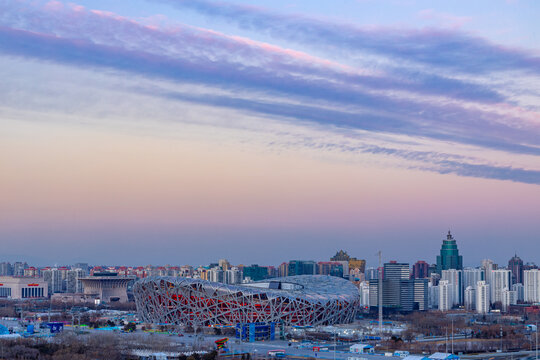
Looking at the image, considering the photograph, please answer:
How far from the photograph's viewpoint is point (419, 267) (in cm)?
19025

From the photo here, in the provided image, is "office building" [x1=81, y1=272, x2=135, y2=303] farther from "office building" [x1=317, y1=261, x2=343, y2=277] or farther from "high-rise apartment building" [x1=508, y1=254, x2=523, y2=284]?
"high-rise apartment building" [x1=508, y1=254, x2=523, y2=284]

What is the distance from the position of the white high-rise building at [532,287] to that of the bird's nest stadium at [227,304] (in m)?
73.2

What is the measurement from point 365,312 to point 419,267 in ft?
254

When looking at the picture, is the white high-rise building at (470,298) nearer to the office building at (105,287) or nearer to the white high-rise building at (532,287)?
the white high-rise building at (532,287)

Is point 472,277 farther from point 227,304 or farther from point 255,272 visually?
point 227,304

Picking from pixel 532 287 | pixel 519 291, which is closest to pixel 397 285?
pixel 532 287

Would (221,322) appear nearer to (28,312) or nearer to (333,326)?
(333,326)

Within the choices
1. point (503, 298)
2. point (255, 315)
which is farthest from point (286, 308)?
point (503, 298)

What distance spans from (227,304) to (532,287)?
86722 millimetres

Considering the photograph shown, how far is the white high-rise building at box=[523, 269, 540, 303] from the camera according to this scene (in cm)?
14412

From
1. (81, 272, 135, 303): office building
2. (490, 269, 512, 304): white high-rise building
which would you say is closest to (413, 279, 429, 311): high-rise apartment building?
Result: (490, 269, 512, 304): white high-rise building

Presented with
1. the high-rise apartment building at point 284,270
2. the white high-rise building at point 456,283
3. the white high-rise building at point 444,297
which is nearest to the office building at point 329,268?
the high-rise apartment building at point 284,270

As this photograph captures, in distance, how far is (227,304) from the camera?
256 feet

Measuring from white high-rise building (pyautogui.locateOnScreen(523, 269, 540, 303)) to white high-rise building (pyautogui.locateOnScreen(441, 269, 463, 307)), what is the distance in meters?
12.2
